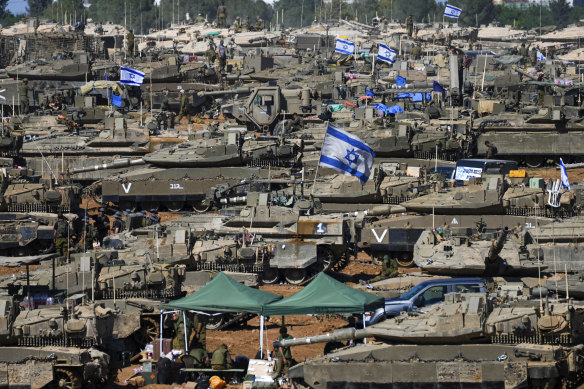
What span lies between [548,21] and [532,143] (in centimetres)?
10596

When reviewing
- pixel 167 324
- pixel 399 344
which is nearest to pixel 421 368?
pixel 399 344

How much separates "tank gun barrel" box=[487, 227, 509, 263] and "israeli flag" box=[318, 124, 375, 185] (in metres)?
4.74

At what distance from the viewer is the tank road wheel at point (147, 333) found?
31438 mm

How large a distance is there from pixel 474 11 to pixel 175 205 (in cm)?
10723

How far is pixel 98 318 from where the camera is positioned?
28016 mm

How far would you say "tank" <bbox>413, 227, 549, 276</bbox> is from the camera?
3488cm

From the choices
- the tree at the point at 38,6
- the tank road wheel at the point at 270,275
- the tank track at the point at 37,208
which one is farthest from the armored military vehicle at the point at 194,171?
the tree at the point at 38,6

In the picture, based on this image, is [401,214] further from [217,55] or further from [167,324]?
[217,55]

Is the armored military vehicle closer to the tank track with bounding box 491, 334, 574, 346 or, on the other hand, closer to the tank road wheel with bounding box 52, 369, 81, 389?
the tank road wheel with bounding box 52, 369, 81, 389

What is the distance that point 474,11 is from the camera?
153m

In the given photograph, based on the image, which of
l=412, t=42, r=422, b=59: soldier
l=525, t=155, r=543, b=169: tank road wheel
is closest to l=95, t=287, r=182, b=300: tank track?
l=525, t=155, r=543, b=169: tank road wheel

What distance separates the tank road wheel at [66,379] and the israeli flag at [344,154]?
1187 centimetres

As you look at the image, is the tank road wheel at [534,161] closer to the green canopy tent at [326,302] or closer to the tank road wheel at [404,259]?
the tank road wheel at [404,259]

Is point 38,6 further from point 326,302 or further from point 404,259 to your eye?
point 326,302
